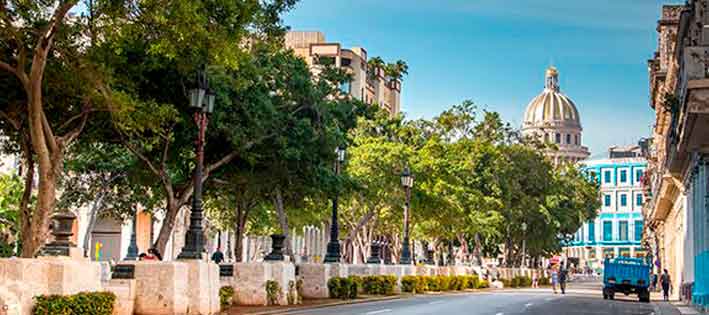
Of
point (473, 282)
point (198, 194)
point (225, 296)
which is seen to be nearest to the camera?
point (198, 194)

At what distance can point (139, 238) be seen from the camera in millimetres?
79438

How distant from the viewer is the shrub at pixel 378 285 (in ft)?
136

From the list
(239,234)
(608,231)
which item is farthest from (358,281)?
(608,231)

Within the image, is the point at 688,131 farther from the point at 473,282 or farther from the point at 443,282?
the point at 473,282

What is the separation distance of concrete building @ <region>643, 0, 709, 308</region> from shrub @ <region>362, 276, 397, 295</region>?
38.0 ft

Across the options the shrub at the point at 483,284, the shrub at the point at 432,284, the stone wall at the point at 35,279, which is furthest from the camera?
the shrub at the point at 483,284

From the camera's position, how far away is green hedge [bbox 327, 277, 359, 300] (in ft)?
117

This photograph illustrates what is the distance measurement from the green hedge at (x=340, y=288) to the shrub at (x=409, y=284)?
10541 mm

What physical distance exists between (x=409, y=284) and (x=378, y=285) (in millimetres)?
5573

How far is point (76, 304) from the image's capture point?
18.8 meters

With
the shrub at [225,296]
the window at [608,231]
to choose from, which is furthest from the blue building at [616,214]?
the shrub at [225,296]

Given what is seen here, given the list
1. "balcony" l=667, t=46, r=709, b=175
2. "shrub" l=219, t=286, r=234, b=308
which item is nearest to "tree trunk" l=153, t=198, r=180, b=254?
"shrub" l=219, t=286, r=234, b=308

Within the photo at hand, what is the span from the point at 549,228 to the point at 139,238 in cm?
2992

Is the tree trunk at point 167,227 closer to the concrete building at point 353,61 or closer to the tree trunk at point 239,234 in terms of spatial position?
the tree trunk at point 239,234
